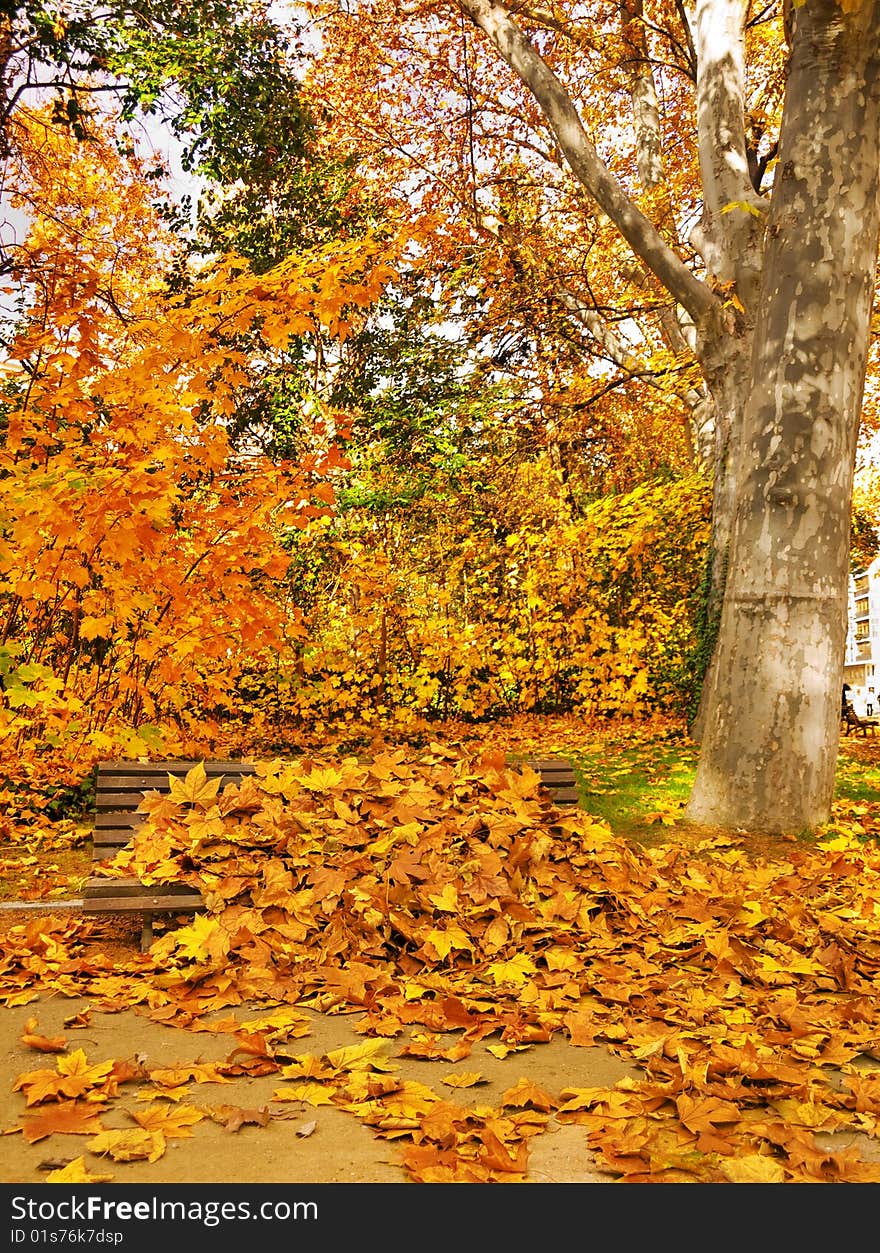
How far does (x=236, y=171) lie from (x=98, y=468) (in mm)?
6684

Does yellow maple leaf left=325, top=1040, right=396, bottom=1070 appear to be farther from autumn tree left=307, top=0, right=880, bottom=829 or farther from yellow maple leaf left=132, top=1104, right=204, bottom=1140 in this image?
autumn tree left=307, top=0, right=880, bottom=829

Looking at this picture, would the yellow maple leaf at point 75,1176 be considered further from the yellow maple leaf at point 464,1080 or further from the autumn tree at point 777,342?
the autumn tree at point 777,342

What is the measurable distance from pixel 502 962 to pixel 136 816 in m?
2.13

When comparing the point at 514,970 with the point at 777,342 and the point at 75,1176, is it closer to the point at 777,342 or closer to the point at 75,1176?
the point at 75,1176

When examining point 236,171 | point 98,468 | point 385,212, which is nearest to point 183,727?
point 98,468

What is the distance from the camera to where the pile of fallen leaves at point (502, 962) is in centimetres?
241

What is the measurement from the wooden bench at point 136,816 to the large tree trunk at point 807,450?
1157 mm

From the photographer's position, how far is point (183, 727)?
24.0 ft

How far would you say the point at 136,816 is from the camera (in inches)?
184

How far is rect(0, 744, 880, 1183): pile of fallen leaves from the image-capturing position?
241cm

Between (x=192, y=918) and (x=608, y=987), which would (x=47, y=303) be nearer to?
(x=192, y=918)

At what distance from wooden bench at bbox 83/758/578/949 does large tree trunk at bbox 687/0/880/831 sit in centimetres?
116

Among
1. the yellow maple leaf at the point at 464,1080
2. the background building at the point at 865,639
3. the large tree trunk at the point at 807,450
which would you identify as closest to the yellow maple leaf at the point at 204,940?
the yellow maple leaf at the point at 464,1080

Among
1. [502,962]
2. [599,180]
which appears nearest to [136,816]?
[502,962]
